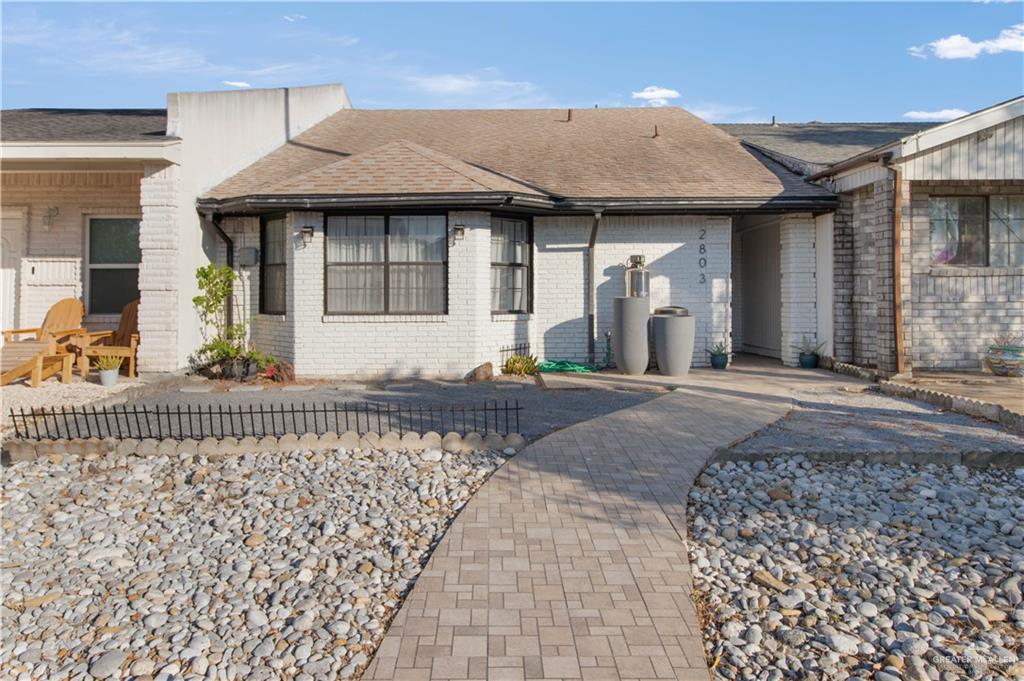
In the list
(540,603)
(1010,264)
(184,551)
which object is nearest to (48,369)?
(184,551)

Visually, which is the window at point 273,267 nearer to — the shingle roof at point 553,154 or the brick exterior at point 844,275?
the shingle roof at point 553,154

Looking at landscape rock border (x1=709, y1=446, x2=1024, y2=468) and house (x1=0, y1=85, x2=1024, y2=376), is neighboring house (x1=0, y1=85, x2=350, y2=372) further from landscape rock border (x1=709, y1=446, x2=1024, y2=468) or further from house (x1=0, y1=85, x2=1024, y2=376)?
landscape rock border (x1=709, y1=446, x2=1024, y2=468)

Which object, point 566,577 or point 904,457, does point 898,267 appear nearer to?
point 904,457

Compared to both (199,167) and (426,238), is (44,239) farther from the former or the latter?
(426,238)

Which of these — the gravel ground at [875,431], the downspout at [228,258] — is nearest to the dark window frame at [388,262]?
the downspout at [228,258]

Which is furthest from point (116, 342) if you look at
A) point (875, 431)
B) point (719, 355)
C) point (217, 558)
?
point (875, 431)

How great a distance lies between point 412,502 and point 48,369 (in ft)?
27.8

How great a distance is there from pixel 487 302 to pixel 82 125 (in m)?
9.22

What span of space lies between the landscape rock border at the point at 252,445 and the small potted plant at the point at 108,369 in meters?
4.05

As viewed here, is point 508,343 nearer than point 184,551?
No

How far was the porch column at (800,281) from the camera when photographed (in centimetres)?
1316

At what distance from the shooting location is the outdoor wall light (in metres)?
11.5

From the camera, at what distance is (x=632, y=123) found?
16531mm

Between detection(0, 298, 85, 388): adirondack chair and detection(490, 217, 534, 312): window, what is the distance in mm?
6792
